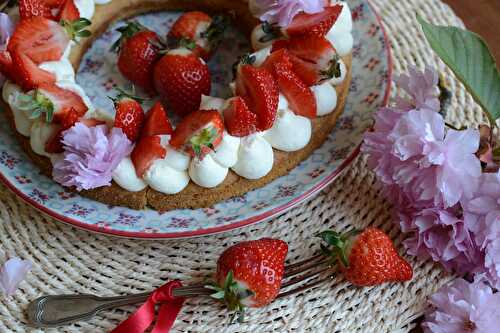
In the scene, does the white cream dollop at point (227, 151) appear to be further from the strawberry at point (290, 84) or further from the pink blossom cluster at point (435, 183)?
the pink blossom cluster at point (435, 183)

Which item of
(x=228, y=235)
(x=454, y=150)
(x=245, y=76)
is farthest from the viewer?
(x=228, y=235)

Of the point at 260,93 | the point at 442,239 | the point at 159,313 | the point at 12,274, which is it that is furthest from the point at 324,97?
the point at 12,274

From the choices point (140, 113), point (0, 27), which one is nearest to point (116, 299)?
point (140, 113)

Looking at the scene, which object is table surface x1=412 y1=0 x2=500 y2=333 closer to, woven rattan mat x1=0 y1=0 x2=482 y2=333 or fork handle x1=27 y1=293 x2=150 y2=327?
woven rattan mat x1=0 y1=0 x2=482 y2=333

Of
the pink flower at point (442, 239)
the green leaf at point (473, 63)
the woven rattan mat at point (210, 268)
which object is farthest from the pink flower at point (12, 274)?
the green leaf at point (473, 63)

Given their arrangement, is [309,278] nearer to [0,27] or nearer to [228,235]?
[228,235]

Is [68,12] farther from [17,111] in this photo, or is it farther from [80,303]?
[80,303]
